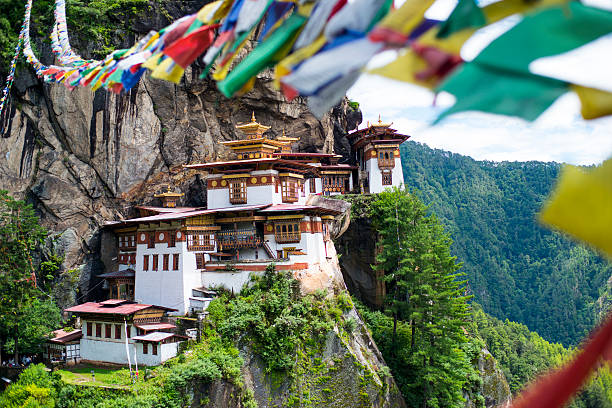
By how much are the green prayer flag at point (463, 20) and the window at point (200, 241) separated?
22326 millimetres

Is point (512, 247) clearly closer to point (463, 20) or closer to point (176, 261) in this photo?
point (176, 261)

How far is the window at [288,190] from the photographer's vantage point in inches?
1023

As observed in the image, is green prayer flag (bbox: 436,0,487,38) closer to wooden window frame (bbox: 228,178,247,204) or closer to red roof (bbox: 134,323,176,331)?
red roof (bbox: 134,323,176,331)

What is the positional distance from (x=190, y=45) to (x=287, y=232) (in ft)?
68.7

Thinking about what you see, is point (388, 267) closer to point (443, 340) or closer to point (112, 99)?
point (443, 340)

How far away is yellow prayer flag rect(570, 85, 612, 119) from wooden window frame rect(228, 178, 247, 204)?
79.8ft

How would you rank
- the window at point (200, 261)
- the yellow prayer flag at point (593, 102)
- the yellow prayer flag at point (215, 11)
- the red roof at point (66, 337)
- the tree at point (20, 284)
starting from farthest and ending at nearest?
the window at point (200, 261) → the tree at point (20, 284) → the red roof at point (66, 337) → the yellow prayer flag at point (215, 11) → the yellow prayer flag at point (593, 102)

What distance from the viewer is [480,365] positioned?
1043 inches

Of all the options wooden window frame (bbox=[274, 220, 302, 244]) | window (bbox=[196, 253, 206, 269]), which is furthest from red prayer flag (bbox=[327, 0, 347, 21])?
window (bbox=[196, 253, 206, 269])

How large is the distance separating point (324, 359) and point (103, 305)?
406 inches

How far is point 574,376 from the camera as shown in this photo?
1.10m

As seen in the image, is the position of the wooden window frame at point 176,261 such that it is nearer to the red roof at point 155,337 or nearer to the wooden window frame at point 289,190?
the red roof at point 155,337

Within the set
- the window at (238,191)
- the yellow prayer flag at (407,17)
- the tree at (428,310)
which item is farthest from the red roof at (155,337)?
the yellow prayer flag at (407,17)

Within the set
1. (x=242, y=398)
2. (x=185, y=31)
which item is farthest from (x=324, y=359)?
(x=185, y=31)
